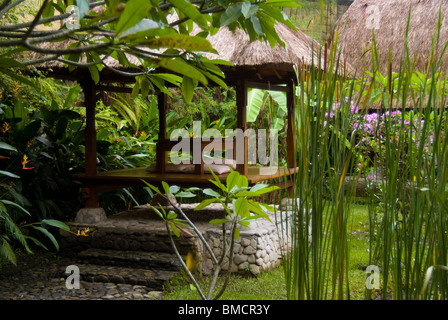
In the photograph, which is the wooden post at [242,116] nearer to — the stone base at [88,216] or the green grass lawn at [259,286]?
the green grass lawn at [259,286]

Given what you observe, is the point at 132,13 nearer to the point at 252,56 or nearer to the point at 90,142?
the point at 252,56

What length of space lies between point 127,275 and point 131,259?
0.29 meters

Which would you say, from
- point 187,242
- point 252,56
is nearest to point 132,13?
point 187,242

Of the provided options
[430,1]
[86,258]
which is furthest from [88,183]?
[430,1]

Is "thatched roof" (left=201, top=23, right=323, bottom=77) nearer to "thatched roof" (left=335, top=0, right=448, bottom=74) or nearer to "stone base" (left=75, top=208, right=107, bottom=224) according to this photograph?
"stone base" (left=75, top=208, right=107, bottom=224)

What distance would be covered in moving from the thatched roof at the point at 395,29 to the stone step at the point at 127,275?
238 inches

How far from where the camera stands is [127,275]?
4.10 meters

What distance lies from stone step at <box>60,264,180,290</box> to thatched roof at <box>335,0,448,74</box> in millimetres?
6040

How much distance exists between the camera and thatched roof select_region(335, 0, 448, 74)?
29.9 ft

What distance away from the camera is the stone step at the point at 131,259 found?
4270 mm

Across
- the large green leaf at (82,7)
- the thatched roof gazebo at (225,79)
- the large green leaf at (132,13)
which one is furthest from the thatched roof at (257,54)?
the large green leaf at (132,13)

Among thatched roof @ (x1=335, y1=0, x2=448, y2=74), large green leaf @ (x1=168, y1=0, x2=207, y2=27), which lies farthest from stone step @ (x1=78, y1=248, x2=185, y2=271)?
thatched roof @ (x1=335, y1=0, x2=448, y2=74)

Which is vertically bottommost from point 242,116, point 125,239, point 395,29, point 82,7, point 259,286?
point 259,286
